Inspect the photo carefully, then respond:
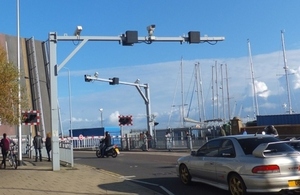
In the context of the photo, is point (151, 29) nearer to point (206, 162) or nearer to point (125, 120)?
point (206, 162)

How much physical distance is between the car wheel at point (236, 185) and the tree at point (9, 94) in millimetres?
10610

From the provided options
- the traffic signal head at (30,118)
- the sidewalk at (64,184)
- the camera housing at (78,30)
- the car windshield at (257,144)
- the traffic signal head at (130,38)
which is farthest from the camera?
the traffic signal head at (30,118)

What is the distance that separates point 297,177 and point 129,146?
28.9 meters

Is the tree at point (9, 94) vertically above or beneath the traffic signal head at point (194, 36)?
beneath

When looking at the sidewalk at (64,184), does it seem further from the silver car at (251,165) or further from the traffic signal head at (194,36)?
the traffic signal head at (194,36)

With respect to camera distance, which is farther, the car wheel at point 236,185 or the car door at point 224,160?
the car door at point 224,160

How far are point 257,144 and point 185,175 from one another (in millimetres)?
3003

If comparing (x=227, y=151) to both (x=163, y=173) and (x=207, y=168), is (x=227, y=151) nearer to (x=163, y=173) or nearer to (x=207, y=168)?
(x=207, y=168)

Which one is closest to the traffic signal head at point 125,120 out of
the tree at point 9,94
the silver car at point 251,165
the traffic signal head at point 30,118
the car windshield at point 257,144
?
the traffic signal head at point 30,118

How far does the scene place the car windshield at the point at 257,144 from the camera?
32.3ft

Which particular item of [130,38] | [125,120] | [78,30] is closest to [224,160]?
[130,38]

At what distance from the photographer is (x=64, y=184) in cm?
1326

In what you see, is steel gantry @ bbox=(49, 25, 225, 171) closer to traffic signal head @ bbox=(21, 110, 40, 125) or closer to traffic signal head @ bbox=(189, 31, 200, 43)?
traffic signal head @ bbox=(189, 31, 200, 43)

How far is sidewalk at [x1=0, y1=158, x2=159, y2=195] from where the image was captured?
38.5 ft
